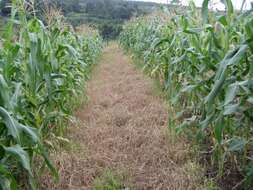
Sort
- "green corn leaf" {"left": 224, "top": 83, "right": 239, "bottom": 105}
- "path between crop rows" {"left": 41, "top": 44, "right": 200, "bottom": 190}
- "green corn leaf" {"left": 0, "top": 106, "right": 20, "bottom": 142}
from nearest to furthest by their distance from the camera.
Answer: "green corn leaf" {"left": 0, "top": 106, "right": 20, "bottom": 142}
"green corn leaf" {"left": 224, "top": 83, "right": 239, "bottom": 105}
"path between crop rows" {"left": 41, "top": 44, "right": 200, "bottom": 190}

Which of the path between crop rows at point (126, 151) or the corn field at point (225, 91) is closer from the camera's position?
the corn field at point (225, 91)

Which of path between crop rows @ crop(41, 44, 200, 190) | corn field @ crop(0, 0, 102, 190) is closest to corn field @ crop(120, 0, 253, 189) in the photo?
path between crop rows @ crop(41, 44, 200, 190)

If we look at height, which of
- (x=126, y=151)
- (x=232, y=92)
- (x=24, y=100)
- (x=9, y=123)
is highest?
(x=232, y=92)

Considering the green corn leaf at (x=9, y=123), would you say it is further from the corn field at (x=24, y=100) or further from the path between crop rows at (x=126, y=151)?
the path between crop rows at (x=126, y=151)

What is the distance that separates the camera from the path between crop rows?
2715 mm

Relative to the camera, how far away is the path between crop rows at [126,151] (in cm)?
271

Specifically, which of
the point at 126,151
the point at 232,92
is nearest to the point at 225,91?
the point at 232,92

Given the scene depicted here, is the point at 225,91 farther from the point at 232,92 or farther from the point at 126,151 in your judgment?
the point at 126,151

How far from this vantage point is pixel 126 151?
332 cm

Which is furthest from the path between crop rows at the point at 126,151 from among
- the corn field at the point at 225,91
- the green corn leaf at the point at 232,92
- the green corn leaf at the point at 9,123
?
the green corn leaf at the point at 9,123

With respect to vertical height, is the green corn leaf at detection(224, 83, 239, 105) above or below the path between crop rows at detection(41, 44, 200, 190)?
above

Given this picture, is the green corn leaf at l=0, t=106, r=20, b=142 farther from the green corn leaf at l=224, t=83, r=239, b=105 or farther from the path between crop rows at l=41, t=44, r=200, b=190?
the green corn leaf at l=224, t=83, r=239, b=105

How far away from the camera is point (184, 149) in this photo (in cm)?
312

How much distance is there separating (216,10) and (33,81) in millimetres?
1898
